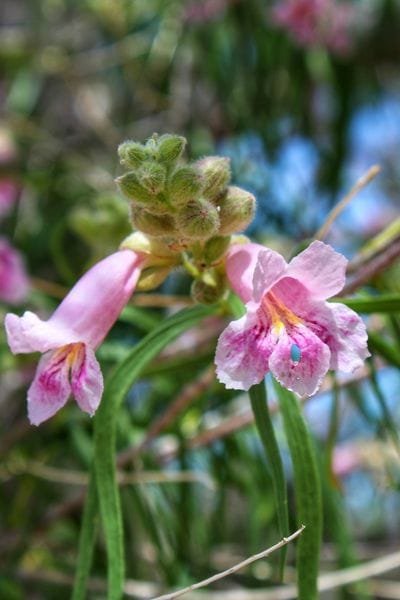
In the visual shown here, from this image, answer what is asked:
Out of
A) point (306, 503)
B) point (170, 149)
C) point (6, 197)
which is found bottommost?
point (306, 503)

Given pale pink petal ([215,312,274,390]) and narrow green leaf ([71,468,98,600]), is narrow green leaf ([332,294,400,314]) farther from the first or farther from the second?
narrow green leaf ([71,468,98,600])

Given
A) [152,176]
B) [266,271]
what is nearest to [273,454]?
[266,271]

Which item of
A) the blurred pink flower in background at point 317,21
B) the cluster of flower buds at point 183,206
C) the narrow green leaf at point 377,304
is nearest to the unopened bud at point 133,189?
the cluster of flower buds at point 183,206

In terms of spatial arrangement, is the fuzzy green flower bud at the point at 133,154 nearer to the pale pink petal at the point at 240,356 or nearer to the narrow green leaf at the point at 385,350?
→ the pale pink petal at the point at 240,356

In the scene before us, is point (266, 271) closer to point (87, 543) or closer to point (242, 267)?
point (242, 267)

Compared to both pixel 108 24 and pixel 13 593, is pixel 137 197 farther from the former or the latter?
pixel 108 24

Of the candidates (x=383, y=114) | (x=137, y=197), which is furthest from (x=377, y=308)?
(x=383, y=114)
